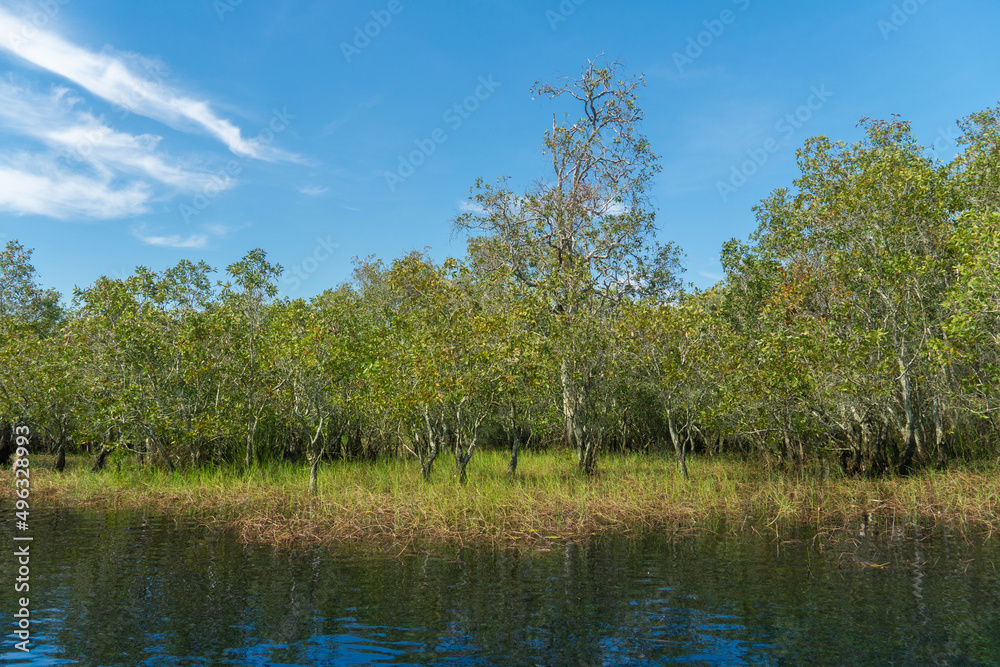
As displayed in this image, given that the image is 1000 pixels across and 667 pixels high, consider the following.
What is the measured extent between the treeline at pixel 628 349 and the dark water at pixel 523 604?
7382 millimetres

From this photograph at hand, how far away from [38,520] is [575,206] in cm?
2617

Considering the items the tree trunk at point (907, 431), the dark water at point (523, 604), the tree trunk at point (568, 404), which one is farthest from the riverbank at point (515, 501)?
the tree trunk at point (568, 404)

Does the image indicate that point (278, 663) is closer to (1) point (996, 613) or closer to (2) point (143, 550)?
(2) point (143, 550)

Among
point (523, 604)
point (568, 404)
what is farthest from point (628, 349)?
point (523, 604)

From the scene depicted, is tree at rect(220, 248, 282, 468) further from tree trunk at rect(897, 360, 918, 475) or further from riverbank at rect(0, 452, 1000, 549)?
tree trunk at rect(897, 360, 918, 475)

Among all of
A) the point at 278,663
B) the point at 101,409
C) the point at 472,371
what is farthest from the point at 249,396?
the point at 278,663

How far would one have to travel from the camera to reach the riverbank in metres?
16.3

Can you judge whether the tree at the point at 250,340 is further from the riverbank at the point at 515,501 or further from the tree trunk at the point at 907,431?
the tree trunk at the point at 907,431

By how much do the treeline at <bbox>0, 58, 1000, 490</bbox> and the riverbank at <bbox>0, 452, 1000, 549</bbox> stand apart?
5.39ft

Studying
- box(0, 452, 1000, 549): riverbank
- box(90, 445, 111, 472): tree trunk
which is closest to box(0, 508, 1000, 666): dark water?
box(0, 452, 1000, 549): riverbank

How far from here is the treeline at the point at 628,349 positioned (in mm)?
20828

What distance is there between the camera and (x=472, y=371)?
2119cm

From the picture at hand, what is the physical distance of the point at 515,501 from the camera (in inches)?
719

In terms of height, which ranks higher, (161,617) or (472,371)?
(472,371)
